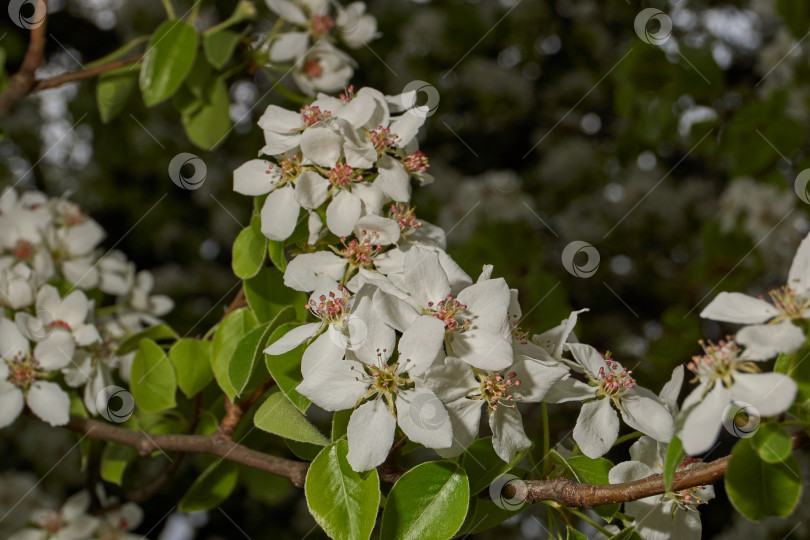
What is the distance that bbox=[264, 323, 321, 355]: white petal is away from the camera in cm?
67

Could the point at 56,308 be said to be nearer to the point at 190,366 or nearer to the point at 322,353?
the point at 190,366

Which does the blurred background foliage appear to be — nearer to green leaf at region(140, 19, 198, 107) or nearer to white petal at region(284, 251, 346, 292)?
green leaf at region(140, 19, 198, 107)

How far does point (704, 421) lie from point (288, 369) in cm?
36

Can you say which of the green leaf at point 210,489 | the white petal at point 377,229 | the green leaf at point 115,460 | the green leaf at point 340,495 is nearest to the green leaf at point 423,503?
the green leaf at point 340,495

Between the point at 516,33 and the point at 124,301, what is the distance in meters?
2.17

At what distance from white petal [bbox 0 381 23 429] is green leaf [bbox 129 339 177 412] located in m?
0.13

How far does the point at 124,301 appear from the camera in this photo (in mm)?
1252

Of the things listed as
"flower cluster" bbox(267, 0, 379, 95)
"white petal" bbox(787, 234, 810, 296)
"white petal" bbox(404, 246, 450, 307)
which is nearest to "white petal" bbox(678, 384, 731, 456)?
"white petal" bbox(787, 234, 810, 296)

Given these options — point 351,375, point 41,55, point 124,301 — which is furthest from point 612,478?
point 41,55

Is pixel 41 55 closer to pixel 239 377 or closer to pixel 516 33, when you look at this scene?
pixel 239 377

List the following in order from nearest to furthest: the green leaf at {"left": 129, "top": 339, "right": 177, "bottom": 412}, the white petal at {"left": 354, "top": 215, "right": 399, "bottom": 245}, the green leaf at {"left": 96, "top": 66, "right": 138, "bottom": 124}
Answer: the white petal at {"left": 354, "top": 215, "right": 399, "bottom": 245} → the green leaf at {"left": 129, "top": 339, "right": 177, "bottom": 412} → the green leaf at {"left": 96, "top": 66, "right": 138, "bottom": 124}

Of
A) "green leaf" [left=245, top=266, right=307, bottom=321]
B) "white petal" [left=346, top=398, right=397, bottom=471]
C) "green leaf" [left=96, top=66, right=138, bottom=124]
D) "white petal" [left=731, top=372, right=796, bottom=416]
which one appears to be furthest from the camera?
"green leaf" [left=96, top=66, right=138, bottom=124]

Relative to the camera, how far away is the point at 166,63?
1.15m

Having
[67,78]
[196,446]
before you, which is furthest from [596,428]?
[67,78]
